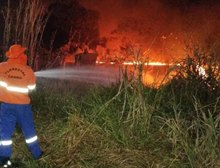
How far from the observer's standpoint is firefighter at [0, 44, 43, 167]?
6133 millimetres

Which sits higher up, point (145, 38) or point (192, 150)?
point (145, 38)

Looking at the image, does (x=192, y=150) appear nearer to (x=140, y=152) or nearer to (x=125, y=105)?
(x=140, y=152)

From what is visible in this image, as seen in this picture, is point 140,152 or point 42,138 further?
point 42,138

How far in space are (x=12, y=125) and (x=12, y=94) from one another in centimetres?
45

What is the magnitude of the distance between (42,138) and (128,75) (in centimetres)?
172

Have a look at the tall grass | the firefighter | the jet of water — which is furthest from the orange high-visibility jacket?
the jet of water

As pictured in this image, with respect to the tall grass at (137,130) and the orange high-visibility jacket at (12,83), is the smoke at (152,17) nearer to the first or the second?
the tall grass at (137,130)

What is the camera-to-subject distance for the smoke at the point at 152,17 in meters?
19.0

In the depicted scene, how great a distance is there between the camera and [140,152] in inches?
246

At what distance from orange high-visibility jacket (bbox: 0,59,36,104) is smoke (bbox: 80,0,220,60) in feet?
40.2

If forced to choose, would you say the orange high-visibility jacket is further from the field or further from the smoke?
the smoke

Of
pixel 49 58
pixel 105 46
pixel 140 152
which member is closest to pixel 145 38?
pixel 105 46

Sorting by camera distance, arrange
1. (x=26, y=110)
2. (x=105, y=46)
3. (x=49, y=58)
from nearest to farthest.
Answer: (x=26, y=110)
(x=49, y=58)
(x=105, y=46)

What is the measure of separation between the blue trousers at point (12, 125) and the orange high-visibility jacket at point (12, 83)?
0.30 feet
